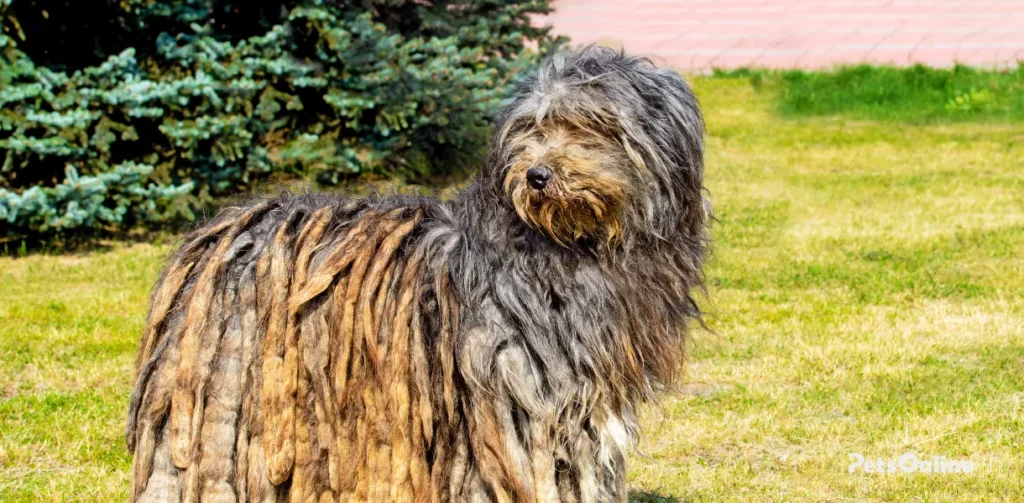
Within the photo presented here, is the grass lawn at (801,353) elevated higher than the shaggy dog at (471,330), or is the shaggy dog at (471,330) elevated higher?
the shaggy dog at (471,330)

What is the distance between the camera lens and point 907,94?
15570mm

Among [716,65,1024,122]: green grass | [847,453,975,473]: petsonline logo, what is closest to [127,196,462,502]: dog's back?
[847,453,975,473]: petsonline logo

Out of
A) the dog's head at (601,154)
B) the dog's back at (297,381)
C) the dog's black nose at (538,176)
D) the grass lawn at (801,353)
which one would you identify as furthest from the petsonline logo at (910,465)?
the dog's black nose at (538,176)

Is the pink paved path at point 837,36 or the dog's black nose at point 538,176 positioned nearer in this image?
the dog's black nose at point 538,176

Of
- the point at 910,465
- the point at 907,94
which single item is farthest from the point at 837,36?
the point at 910,465

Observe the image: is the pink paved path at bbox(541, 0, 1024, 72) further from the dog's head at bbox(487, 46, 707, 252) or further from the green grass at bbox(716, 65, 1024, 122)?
the dog's head at bbox(487, 46, 707, 252)

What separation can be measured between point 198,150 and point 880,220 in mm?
5784

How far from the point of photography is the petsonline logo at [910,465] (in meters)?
5.40

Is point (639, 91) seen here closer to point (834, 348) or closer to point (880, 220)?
point (834, 348)

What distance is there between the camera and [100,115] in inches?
366

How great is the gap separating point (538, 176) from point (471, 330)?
0.51m

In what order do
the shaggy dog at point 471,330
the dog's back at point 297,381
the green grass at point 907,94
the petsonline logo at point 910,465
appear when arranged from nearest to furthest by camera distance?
the shaggy dog at point 471,330 < the dog's back at point 297,381 < the petsonline logo at point 910,465 < the green grass at point 907,94

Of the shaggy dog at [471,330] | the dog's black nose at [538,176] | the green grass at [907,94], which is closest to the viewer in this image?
the dog's black nose at [538,176]

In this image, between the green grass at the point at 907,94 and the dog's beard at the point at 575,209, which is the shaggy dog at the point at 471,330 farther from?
the green grass at the point at 907,94
